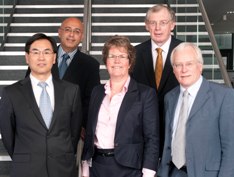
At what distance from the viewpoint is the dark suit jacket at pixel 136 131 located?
263 cm

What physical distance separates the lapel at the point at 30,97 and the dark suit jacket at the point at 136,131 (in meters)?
0.34

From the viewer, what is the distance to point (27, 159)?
260 cm

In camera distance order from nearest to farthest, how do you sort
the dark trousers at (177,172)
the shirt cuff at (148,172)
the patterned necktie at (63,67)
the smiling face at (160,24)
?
1. the dark trousers at (177,172)
2. the shirt cuff at (148,172)
3. the smiling face at (160,24)
4. the patterned necktie at (63,67)

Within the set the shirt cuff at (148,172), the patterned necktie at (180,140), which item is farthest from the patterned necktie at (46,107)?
the patterned necktie at (180,140)

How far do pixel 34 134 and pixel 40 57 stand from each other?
0.47 metres

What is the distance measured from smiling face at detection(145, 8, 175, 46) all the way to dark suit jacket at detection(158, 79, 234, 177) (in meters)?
0.82

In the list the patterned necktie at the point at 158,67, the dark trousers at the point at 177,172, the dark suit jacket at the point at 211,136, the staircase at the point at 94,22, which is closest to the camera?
the dark suit jacket at the point at 211,136

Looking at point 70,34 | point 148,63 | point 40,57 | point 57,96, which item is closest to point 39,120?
point 57,96

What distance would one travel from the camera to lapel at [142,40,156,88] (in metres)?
3.27

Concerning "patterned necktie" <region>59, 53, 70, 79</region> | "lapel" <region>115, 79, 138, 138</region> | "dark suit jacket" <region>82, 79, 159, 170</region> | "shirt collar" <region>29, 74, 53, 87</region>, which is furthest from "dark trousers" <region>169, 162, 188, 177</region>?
"patterned necktie" <region>59, 53, 70, 79</region>

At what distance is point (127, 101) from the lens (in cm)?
270

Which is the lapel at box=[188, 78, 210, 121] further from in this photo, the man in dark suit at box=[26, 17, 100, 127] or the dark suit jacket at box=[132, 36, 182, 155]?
the man in dark suit at box=[26, 17, 100, 127]

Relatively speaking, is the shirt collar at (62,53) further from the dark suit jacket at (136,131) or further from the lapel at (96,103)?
the dark suit jacket at (136,131)

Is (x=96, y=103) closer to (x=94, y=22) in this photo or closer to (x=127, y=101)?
(x=127, y=101)
